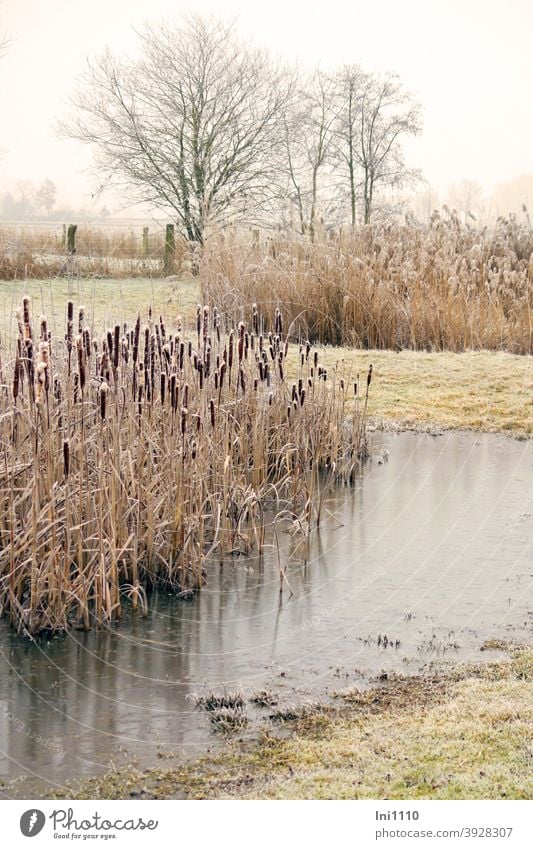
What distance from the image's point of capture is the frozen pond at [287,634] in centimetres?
327

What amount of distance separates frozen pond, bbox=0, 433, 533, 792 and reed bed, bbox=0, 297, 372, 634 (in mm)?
148

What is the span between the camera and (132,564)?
4410 mm

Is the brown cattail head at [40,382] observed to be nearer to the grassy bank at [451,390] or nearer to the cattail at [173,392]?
the cattail at [173,392]

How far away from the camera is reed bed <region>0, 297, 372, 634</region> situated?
4094 millimetres

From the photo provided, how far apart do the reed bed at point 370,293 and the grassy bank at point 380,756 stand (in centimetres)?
660

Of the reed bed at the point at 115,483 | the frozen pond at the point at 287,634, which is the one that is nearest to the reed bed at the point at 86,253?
the reed bed at the point at 115,483

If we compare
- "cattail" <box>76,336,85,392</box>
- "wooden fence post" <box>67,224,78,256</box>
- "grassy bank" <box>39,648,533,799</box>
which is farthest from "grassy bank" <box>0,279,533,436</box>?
"wooden fence post" <box>67,224,78,256</box>

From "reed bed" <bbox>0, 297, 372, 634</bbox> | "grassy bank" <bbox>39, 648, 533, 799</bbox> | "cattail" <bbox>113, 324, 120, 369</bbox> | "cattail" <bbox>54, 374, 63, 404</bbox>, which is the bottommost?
"grassy bank" <bbox>39, 648, 533, 799</bbox>

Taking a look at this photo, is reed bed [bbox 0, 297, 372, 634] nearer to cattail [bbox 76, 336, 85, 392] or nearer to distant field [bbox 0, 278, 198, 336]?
cattail [bbox 76, 336, 85, 392]

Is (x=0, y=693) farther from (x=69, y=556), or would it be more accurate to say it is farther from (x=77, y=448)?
(x=77, y=448)

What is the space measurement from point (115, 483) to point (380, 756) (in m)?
1.79

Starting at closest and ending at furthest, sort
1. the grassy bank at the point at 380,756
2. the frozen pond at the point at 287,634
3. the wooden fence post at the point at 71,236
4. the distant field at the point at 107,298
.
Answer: the grassy bank at the point at 380,756 → the frozen pond at the point at 287,634 → the distant field at the point at 107,298 → the wooden fence post at the point at 71,236

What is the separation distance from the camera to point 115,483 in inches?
172

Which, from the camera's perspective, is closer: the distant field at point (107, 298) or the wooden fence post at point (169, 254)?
the distant field at point (107, 298)
